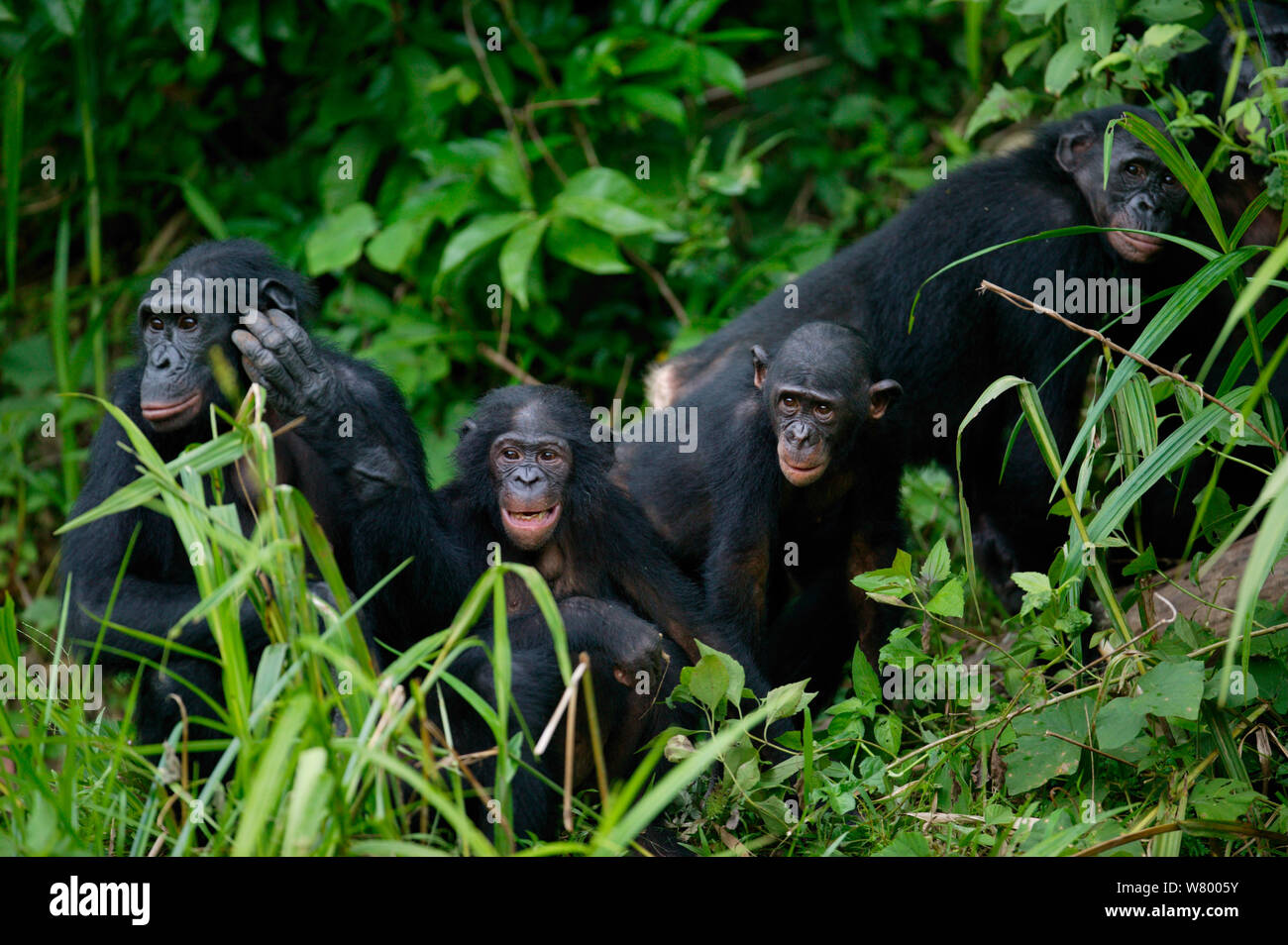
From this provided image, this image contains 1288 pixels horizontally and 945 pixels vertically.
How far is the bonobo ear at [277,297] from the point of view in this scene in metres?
5.05

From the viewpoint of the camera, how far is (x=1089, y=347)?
19.3ft


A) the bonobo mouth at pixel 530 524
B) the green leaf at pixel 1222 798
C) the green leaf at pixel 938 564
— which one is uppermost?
the bonobo mouth at pixel 530 524

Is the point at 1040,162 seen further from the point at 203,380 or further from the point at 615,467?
the point at 203,380

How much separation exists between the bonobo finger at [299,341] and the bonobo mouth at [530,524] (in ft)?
2.82

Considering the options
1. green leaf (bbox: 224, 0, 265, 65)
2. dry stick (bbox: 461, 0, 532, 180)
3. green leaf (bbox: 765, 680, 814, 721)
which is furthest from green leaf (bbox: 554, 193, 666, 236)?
green leaf (bbox: 765, 680, 814, 721)

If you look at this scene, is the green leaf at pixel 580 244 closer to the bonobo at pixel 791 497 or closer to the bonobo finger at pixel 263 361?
the bonobo at pixel 791 497

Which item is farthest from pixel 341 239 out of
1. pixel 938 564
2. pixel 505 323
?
pixel 938 564

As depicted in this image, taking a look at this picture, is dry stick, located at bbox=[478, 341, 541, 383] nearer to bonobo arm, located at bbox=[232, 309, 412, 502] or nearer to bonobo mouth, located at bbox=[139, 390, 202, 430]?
bonobo arm, located at bbox=[232, 309, 412, 502]

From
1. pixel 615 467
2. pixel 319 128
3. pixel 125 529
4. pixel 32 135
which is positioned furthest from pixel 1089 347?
pixel 32 135

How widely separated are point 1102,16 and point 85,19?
590cm

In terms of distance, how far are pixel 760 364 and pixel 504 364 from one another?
10.1ft

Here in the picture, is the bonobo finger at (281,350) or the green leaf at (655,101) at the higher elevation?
the green leaf at (655,101)

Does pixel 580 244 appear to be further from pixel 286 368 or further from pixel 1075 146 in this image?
pixel 286 368

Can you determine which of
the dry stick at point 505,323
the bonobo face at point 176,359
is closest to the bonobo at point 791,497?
the bonobo face at point 176,359
